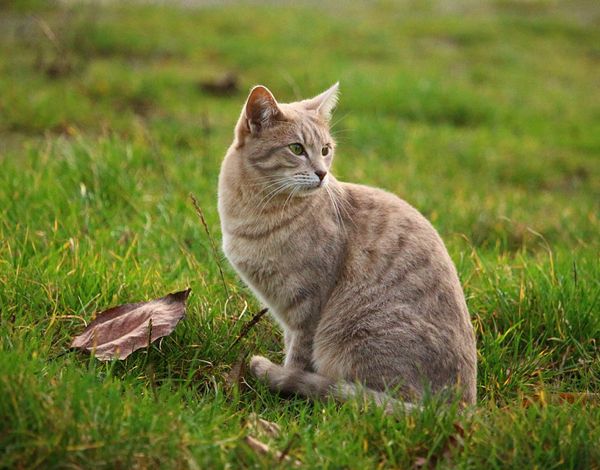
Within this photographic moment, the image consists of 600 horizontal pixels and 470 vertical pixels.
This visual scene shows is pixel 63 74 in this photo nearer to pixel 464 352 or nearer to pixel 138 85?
pixel 138 85

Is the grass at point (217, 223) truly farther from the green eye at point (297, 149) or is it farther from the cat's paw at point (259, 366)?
the green eye at point (297, 149)

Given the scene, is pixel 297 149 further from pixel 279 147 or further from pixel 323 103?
pixel 323 103

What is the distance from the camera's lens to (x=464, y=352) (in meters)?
2.95

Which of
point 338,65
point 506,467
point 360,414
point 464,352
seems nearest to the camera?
point 506,467

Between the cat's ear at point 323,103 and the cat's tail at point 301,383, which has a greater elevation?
the cat's ear at point 323,103

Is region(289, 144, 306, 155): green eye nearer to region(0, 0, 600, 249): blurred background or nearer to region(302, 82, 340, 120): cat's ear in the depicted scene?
region(302, 82, 340, 120): cat's ear

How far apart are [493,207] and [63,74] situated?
4092 mm

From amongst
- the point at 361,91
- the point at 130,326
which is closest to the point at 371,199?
the point at 130,326

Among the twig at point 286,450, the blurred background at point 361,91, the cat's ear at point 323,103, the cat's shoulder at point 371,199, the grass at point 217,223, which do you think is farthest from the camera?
the blurred background at point 361,91

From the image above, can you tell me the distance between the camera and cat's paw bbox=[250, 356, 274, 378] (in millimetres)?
3014

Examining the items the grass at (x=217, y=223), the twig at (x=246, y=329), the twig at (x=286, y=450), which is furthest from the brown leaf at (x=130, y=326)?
the twig at (x=286, y=450)

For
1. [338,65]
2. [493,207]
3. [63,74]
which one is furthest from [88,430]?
[338,65]

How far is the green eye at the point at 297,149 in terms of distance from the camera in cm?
331

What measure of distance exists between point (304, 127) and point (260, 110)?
0.21 m
